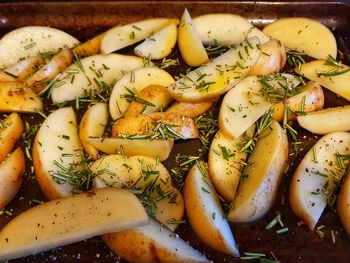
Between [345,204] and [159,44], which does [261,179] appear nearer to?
[345,204]

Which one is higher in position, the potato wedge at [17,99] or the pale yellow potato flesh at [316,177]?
the potato wedge at [17,99]

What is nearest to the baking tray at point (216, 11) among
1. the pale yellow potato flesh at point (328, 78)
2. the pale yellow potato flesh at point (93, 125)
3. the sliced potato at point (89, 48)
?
the pale yellow potato flesh at point (328, 78)

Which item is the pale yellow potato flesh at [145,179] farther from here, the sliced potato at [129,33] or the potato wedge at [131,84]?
the sliced potato at [129,33]

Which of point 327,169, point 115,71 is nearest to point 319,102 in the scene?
point 327,169

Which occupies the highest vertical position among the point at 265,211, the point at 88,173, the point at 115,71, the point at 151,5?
the point at 151,5

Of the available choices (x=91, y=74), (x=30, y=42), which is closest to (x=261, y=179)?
(x=91, y=74)

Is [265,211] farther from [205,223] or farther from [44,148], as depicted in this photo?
[44,148]
